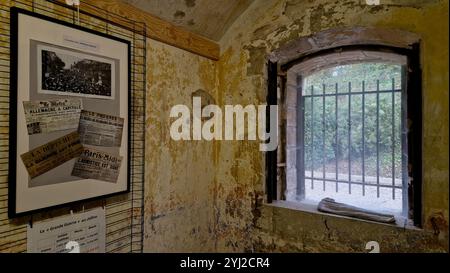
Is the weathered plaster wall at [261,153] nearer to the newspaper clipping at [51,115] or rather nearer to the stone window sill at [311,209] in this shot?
the stone window sill at [311,209]

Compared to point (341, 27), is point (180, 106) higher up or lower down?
lower down

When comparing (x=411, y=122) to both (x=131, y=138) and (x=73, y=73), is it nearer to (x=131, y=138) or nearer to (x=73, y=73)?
(x=131, y=138)

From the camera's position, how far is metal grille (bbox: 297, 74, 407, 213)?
170cm

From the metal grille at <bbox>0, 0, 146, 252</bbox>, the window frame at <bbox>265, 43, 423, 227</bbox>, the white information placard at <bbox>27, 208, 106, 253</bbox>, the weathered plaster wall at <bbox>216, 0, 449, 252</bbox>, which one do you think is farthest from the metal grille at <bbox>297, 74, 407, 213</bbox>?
the white information placard at <bbox>27, 208, 106, 253</bbox>

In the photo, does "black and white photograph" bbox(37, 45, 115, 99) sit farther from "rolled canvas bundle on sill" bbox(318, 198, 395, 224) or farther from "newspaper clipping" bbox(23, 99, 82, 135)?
"rolled canvas bundle on sill" bbox(318, 198, 395, 224)

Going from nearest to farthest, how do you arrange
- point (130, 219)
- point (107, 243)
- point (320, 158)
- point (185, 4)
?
point (107, 243), point (130, 219), point (185, 4), point (320, 158)

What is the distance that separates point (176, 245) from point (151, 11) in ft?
4.52

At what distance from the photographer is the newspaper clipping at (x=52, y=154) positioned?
3.48 ft

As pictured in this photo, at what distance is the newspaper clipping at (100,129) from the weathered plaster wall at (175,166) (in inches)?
8.1

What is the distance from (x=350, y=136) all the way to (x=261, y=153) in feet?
1.97

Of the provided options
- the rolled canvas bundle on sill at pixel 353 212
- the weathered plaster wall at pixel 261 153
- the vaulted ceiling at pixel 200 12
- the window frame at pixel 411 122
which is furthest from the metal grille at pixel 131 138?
the rolled canvas bundle on sill at pixel 353 212

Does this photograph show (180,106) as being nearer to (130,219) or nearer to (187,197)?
(187,197)

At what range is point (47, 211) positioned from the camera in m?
1.12

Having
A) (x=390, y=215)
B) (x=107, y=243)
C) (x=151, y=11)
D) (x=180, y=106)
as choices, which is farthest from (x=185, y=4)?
(x=390, y=215)
